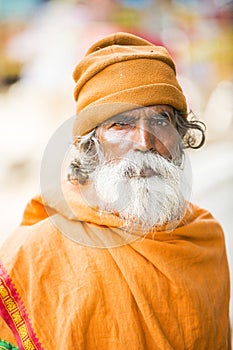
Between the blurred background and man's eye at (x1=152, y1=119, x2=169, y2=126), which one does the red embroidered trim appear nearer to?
man's eye at (x1=152, y1=119, x2=169, y2=126)

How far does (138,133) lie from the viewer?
5.54ft

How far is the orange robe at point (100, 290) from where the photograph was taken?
1584 millimetres

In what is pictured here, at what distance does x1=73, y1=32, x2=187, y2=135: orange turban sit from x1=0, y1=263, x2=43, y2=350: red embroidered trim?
581 millimetres

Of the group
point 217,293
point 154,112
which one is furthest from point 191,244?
point 154,112

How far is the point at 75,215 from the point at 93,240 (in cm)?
10

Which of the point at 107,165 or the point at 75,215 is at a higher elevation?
the point at 107,165

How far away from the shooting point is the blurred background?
4.18 meters

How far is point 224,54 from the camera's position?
4.93m

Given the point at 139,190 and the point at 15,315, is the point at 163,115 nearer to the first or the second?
the point at 139,190

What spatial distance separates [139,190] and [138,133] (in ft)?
0.63

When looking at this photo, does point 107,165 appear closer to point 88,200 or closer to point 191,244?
point 88,200

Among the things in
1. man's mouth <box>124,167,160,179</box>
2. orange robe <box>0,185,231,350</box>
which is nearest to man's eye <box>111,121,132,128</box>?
man's mouth <box>124,167,160,179</box>

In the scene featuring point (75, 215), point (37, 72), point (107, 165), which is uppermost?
point (37, 72)

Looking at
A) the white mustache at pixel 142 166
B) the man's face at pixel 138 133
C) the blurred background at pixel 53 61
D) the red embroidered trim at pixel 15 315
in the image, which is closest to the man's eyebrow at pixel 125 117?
the man's face at pixel 138 133
